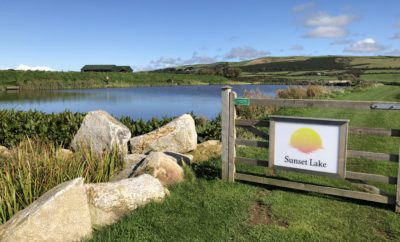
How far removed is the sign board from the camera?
5.74 metres

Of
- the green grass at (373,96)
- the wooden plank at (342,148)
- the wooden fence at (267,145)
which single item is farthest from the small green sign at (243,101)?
the green grass at (373,96)

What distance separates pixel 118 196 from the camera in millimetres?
5289

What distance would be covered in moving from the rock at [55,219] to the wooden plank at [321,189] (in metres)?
3.16

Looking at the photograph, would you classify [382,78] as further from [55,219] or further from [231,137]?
[55,219]

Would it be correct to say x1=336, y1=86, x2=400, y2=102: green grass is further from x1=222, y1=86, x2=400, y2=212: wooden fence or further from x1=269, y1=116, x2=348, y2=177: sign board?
x1=269, y1=116, x2=348, y2=177: sign board

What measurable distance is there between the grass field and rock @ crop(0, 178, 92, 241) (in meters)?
0.32

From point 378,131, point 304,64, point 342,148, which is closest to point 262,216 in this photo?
point 342,148

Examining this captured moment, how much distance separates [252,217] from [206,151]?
412 cm

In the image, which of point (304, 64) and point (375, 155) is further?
point (304, 64)

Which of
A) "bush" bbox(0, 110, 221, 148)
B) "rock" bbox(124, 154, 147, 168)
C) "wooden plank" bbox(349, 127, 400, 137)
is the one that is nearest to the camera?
"wooden plank" bbox(349, 127, 400, 137)

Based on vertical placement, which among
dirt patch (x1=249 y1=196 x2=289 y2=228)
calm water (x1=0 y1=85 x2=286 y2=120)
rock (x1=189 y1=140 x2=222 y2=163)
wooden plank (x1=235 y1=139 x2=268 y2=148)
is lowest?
calm water (x1=0 y1=85 x2=286 y2=120)

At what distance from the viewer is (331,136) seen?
5.79 m

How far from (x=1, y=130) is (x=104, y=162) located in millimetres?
6283

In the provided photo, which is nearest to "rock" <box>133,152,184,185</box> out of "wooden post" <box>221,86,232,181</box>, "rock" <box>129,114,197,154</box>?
"wooden post" <box>221,86,232,181</box>
